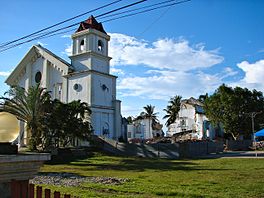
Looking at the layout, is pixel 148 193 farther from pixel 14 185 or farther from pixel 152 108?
pixel 152 108

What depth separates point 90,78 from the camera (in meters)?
35.9

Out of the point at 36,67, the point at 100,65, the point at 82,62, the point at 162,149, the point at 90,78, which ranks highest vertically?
the point at 36,67

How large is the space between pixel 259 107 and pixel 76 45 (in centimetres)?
2533

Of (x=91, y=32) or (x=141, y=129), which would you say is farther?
(x=141, y=129)

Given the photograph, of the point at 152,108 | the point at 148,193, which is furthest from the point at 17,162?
the point at 152,108

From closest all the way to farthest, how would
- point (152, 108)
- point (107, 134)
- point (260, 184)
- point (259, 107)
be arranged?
point (260, 184) < point (107, 134) < point (259, 107) < point (152, 108)

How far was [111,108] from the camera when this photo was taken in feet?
123

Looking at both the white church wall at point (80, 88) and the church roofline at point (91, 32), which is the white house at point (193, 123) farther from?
the white church wall at point (80, 88)

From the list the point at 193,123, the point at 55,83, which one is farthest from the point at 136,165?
the point at 193,123

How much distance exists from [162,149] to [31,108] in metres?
11.7

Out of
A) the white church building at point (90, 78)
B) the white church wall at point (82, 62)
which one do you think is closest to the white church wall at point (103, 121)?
the white church building at point (90, 78)

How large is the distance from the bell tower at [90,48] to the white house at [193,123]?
23.0 m

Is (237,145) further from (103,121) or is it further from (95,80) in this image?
(95,80)

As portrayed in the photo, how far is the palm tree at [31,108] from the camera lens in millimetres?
25617
